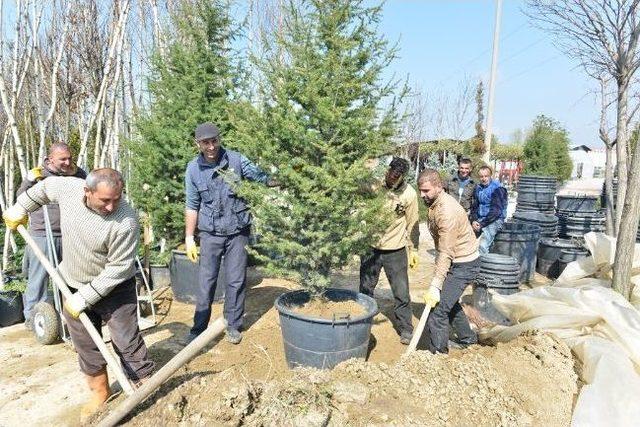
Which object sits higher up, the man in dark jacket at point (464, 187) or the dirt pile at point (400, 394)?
the man in dark jacket at point (464, 187)

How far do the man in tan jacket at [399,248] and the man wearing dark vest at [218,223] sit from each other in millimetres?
1233

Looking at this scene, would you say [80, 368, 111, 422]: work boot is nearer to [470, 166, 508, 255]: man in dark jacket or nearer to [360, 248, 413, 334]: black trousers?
[360, 248, 413, 334]: black trousers

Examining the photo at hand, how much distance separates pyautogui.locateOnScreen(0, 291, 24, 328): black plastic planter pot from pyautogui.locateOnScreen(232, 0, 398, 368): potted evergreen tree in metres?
3.05

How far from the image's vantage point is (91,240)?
9.29ft

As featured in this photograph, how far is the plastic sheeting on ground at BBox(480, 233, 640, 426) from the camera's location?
2.88m

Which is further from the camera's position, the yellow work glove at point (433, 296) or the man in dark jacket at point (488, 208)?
the man in dark jacket at point (488, 208)

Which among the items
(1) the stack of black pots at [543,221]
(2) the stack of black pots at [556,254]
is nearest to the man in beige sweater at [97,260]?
(2) the stack of black pots at [556,254]

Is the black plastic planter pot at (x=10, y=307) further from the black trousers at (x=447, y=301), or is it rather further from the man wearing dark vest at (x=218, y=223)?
the black trousers at (x=447, y=301)

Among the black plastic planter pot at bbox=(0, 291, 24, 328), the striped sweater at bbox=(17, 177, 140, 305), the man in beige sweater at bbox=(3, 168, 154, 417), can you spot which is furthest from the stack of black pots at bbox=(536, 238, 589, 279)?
the black plastic planter pot at bbox=(0, 291, 24, 328)

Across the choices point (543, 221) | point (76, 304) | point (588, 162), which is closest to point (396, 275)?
point (76, 304)

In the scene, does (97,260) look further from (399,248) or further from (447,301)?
(447,301)

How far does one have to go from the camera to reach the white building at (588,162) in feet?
129

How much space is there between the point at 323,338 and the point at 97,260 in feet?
5.56

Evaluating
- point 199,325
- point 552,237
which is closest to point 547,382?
point 199,325
